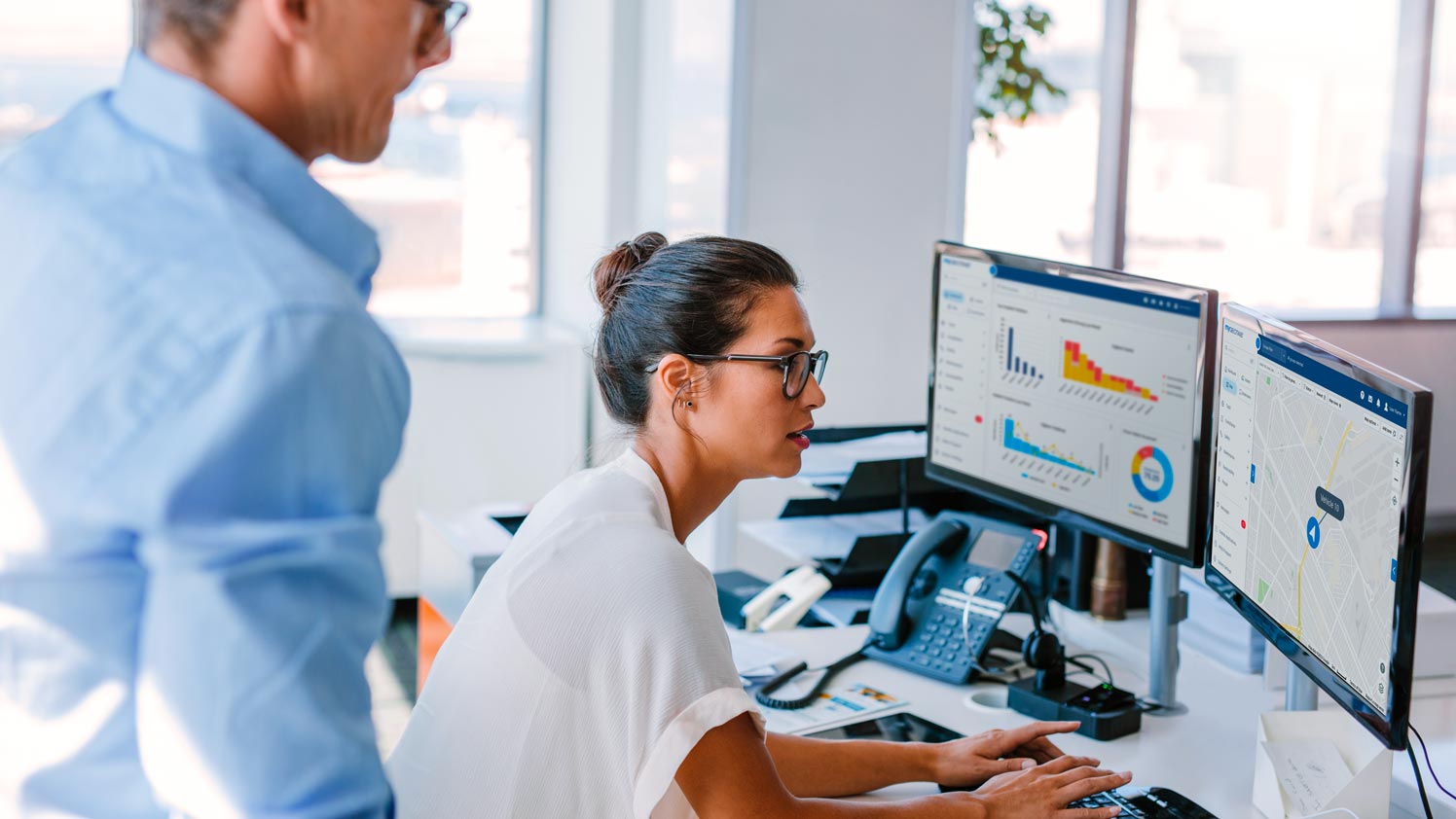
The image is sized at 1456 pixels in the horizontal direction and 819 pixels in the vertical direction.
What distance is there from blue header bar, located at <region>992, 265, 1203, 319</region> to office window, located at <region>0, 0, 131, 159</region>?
3113 millimetres

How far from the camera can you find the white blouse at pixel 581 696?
130cm

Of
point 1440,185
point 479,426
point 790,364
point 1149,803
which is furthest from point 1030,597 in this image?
point 1440,185

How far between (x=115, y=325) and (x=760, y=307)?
99cm

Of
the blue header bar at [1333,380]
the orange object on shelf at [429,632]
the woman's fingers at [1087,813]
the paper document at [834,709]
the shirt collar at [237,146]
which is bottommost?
the orange object on shelf at [429,632]

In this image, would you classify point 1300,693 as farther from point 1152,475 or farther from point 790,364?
point 790,364

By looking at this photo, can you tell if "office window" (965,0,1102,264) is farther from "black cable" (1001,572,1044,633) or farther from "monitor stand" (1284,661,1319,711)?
"monitor stand" (1284,661,1319,711)

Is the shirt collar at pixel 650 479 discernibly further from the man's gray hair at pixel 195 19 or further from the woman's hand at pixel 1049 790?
the man's gray hair at pixel 195 19

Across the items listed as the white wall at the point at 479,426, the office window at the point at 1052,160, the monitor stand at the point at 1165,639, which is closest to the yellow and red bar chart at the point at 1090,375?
the monitor stand at the point at 1165,639

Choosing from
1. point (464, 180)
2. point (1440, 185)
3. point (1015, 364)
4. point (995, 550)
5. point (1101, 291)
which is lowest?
point (995, 550)

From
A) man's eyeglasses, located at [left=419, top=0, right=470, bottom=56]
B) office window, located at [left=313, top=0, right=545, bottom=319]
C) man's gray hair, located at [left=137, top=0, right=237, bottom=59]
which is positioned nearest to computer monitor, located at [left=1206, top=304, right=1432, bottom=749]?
man's eyeglasses, located at [left=419, top=0, right=470, bottom=56]

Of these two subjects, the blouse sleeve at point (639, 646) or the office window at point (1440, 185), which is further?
the office window at point (1440, 185)

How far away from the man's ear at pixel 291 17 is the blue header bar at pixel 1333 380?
954 millimetres

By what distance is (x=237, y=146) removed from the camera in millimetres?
791

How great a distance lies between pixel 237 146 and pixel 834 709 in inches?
49.1
